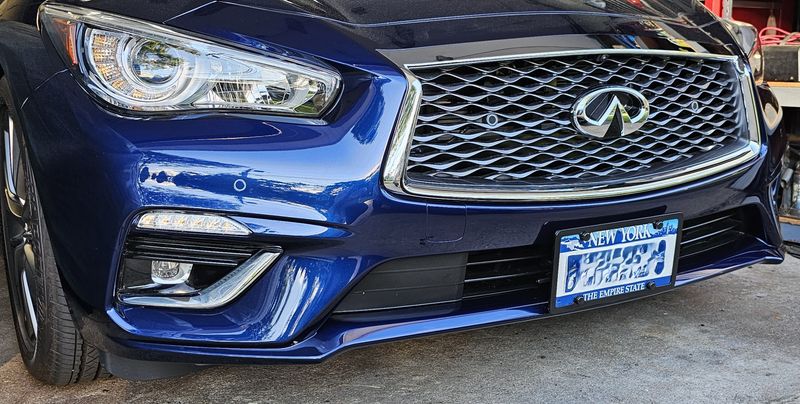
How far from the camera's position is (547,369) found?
8.29 feet

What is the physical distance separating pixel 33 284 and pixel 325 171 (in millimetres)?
927

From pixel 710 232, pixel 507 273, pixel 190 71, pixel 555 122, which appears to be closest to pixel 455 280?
pixel 507 273

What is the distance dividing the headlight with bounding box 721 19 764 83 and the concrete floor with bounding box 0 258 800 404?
31.4 inches

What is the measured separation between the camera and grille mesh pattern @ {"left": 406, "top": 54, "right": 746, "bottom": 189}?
2041mm

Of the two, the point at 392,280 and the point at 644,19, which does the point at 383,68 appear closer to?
the point at 392,280

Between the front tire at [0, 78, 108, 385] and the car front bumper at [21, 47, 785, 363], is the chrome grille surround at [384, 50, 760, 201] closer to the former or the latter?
the car front bumper at [21, 47, 785, 363]

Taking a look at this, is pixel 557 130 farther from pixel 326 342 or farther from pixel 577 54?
pixel 326 342

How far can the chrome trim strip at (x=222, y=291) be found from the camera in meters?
1.91

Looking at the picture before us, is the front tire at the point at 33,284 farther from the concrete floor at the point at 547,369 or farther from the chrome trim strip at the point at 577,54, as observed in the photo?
the chrome trim strip at the point at 577,54

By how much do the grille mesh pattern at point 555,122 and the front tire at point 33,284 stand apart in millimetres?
911

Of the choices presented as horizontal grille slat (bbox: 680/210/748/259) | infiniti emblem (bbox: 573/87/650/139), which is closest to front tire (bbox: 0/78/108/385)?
infiniti emblem (bbox: 573/87/650/139)

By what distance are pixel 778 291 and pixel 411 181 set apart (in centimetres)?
186

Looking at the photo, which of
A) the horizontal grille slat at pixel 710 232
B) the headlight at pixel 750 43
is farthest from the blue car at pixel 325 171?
the headlight at pixel 750 43

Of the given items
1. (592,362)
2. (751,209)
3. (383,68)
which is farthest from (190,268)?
(751,209)
